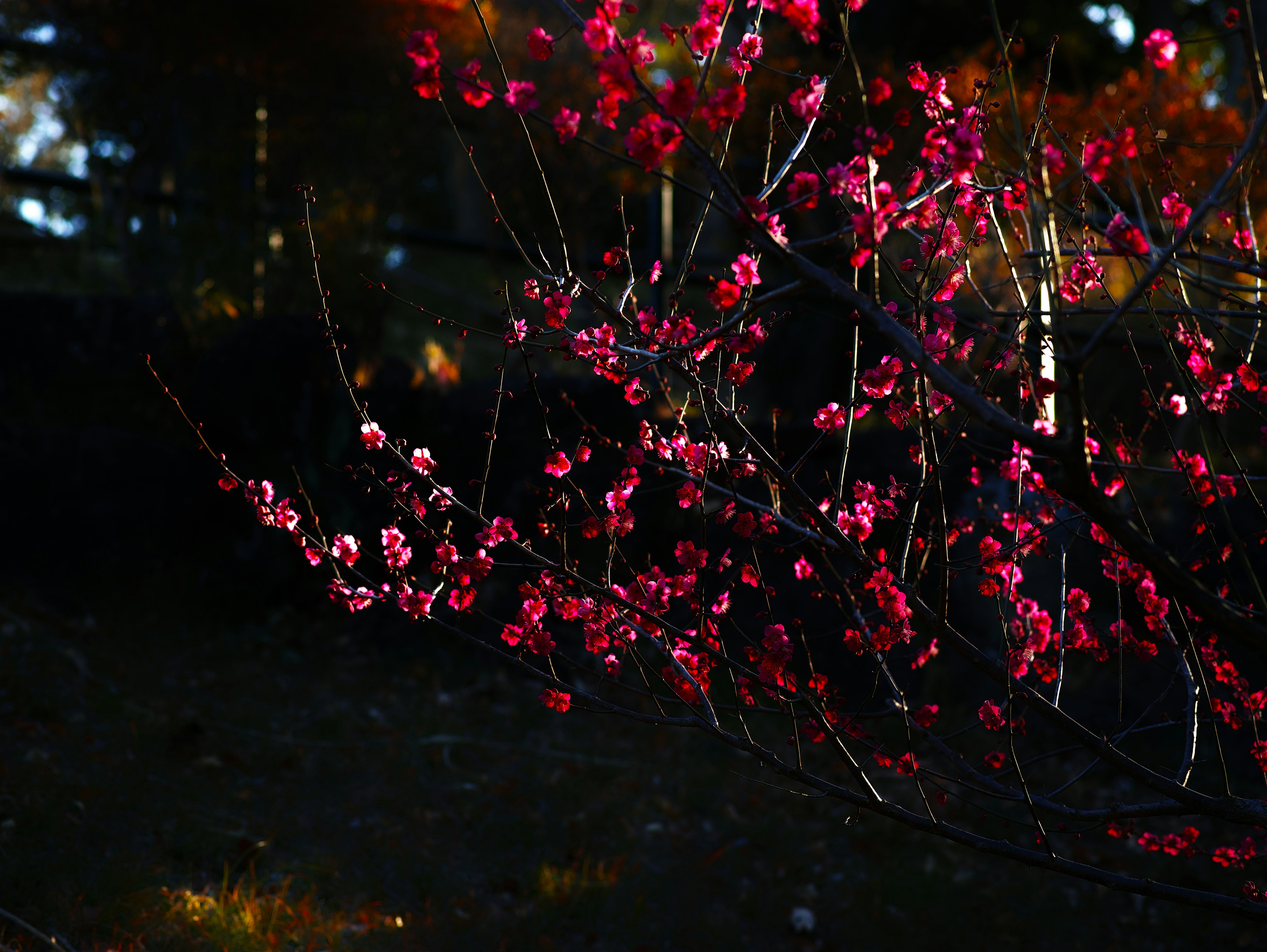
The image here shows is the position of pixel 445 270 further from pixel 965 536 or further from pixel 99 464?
pixel 965 536

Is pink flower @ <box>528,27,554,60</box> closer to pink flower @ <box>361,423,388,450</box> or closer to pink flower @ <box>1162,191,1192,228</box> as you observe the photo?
pink flower @ <box>361,423,388,450</box>

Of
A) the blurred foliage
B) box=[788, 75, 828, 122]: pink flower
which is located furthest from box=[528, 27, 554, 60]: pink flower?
the blurred foliage

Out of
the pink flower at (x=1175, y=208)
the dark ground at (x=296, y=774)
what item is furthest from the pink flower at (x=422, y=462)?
the pink flower at (x=1175, y=208)

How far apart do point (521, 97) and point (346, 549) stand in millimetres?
1402

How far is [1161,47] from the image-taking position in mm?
1689

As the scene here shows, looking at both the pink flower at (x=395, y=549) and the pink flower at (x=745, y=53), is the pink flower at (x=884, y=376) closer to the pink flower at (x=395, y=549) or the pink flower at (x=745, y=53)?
the pink flower at (x=745, y=53)

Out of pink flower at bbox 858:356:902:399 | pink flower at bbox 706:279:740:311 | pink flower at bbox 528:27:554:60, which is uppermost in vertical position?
pink flower at bbox 528:27:554:60

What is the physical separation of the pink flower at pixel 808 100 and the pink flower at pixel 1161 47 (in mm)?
587

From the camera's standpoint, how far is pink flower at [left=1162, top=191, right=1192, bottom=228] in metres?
2.39

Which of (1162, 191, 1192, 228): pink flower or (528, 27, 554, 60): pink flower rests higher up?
(1162, 191, 1192, 228): pink flower

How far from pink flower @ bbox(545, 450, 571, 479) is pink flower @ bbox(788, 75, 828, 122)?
1001 millimetres

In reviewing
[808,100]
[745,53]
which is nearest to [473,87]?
[808,100]

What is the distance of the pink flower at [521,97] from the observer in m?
1.63

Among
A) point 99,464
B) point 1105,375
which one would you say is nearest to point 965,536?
point 1105,375
